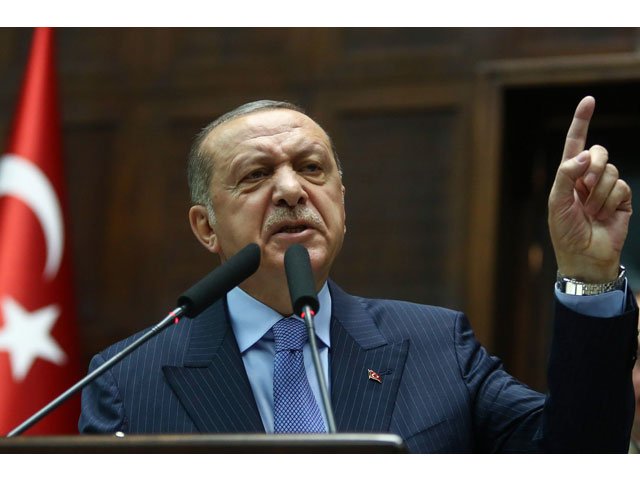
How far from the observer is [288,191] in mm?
2199

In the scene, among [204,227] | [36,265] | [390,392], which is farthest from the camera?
[36,265]

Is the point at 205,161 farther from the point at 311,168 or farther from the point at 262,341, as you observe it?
the point at 262,341

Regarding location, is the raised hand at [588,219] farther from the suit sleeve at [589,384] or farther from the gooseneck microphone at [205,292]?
the gooseneck microphone at [205,292]

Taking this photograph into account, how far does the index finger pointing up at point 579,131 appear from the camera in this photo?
191 centimetres

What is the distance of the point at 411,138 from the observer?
4266 mm

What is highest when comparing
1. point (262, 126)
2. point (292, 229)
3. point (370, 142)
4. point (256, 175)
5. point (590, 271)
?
point (370, 142)

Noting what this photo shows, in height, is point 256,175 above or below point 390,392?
above

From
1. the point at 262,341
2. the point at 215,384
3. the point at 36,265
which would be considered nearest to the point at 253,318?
the point at 262,341

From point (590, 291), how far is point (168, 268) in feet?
9.16

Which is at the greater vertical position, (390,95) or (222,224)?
(390,95)

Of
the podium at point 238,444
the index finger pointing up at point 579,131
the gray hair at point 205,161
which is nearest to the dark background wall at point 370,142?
the gray hair at point 205,161

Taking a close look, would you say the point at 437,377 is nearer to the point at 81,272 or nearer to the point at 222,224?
the point at 222,224

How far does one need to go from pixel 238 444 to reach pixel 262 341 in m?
0.93

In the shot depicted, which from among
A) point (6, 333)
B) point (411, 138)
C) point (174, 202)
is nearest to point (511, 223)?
point (411, 138)
